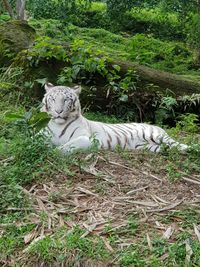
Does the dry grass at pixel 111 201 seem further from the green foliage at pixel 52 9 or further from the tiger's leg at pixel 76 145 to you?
the green foliage at pixel 52 9

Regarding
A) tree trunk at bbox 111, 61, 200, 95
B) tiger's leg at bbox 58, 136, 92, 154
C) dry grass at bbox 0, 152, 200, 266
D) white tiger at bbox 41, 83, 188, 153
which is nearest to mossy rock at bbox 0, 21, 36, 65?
tree trunk at bbox 111, 61, 200, 95

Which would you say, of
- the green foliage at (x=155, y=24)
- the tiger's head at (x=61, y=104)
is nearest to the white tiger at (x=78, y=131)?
the tiger's head at (x=61, y=104)

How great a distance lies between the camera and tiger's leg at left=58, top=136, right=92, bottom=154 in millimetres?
5570

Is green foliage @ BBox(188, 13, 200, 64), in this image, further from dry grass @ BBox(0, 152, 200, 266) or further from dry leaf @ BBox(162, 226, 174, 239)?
dry leaf @ BBox(162, 226, 174, 239)

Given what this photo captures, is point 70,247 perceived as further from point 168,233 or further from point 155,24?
point 155,24

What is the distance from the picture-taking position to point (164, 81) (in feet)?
26.9

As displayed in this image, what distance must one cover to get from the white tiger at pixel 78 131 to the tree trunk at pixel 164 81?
1.79 meters

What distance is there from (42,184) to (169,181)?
114 cm

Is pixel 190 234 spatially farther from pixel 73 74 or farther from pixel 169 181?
pixel 73 74

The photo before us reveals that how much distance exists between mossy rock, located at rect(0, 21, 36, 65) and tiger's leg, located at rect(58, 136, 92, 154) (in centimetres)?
318

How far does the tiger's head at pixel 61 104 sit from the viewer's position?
5.98m

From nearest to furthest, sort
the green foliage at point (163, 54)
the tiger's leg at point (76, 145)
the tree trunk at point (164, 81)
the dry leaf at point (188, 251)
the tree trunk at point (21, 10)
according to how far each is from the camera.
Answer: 1. the dry leaf at point (188, 251)
2. the tiger's leg at point (76, 145)
3. the tree trunk at point (164, 81)
4. the green foliage at point (163, 54)
5. the tree trunk at point (21, 10)

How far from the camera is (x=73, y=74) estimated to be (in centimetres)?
790

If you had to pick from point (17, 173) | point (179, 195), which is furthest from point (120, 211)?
point (17, 173)
